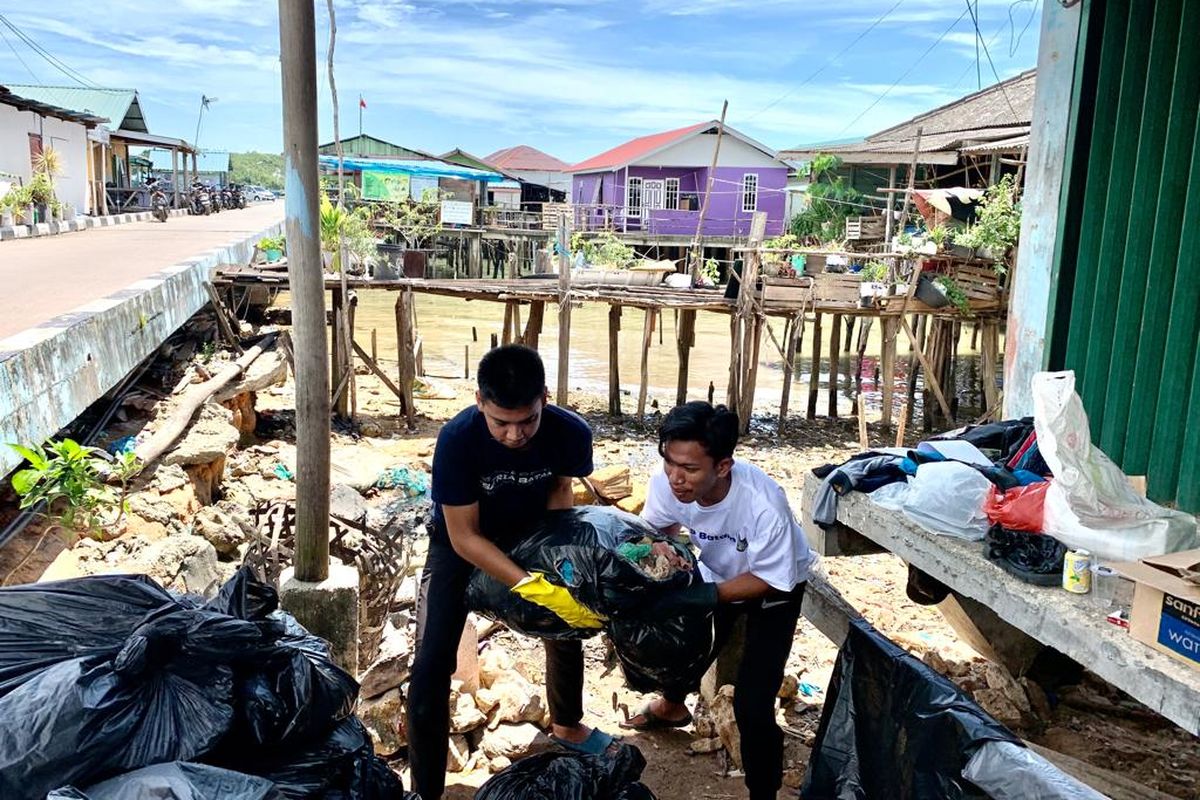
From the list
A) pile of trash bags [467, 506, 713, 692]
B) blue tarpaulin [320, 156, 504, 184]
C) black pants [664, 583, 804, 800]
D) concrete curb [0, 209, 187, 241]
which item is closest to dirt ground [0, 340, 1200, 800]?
black pants [664, 583, 804, 800]

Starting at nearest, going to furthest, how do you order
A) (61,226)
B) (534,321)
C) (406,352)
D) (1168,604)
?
(1168,604) → (406,352) → (534,321) → (61,226)

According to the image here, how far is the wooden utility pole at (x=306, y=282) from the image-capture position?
10.4 feet

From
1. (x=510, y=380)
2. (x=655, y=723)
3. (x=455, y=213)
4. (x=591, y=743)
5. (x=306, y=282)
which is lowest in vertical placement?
(x=655, y=723)

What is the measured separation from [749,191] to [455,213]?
1072 cm

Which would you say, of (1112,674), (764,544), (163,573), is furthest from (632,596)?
(163,573)

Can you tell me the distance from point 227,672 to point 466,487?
97cm

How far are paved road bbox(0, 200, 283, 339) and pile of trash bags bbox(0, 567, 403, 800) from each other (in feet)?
15.6

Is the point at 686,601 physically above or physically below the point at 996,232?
below

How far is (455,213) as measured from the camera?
108ft

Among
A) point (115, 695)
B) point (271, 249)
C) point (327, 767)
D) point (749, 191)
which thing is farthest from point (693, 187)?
point (115, 695)

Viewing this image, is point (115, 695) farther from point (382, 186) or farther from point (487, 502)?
point (382, 186)

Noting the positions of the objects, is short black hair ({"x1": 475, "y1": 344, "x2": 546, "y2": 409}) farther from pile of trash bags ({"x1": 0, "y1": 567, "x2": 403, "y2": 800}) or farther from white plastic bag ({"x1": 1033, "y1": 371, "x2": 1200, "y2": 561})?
white plastic bag ({"x1": 1033, "y1": 371, "x2": 1200, "y2": 561})

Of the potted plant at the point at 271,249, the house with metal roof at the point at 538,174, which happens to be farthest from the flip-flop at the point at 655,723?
the house with metal roof at the point at 538,174

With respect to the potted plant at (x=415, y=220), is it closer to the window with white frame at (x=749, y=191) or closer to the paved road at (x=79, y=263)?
the paved road at (x=79, y=263)
